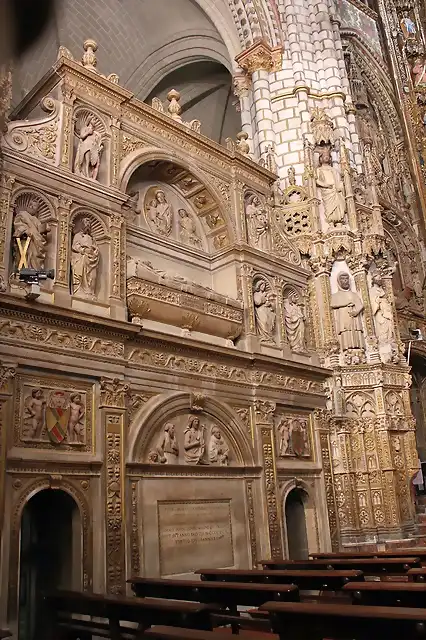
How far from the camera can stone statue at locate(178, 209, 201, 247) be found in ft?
40.8

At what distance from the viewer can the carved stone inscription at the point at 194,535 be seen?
900cm

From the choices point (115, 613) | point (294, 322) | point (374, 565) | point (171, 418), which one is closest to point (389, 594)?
point (374, 565)

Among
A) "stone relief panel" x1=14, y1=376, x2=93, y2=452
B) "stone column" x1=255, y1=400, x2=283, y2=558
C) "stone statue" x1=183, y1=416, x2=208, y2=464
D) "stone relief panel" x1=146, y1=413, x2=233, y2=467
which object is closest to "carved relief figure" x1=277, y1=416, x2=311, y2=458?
"stone column" x1=255, y1=400, x2=283, y2=558

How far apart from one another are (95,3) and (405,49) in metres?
13.8

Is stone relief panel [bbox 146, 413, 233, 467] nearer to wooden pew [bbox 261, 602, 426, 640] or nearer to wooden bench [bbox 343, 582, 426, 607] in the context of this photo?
wooden bench [bbox 343, 582, 426, 607]

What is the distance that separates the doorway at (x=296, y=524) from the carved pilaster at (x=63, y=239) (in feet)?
19.8

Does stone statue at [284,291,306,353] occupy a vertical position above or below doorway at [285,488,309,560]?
above

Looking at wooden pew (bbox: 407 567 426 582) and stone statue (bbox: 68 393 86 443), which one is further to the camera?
stone statue (bbox: 68 393 86 443)

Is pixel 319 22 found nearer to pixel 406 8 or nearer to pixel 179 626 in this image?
pixel 406 8

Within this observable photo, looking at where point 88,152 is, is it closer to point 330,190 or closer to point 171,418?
point 171,418

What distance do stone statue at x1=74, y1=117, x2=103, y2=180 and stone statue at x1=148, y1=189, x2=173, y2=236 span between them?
1.95 metres

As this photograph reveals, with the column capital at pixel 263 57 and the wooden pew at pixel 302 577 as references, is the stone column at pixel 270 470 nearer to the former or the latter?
the wooden pew at pixel 302 577

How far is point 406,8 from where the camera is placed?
2584 cm

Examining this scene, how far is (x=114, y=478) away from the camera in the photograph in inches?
331
